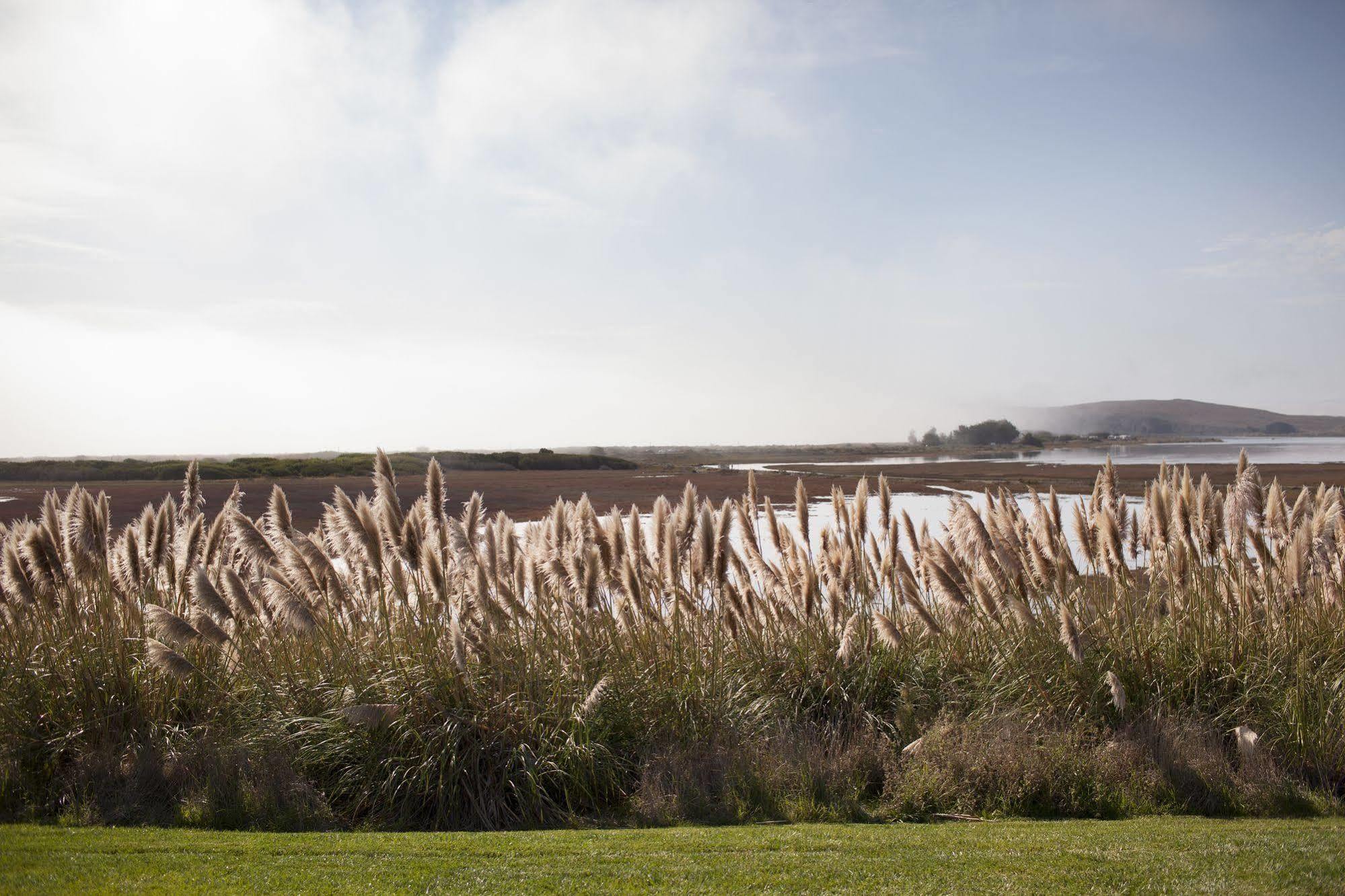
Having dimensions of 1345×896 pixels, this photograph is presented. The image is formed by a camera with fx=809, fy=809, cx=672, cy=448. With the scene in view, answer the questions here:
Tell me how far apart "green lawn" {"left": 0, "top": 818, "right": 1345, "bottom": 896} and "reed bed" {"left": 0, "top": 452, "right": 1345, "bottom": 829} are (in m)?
0.46

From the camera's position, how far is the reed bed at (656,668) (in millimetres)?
4574

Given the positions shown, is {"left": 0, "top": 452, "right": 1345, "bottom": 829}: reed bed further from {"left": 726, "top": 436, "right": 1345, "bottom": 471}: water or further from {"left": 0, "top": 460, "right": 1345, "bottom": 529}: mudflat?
{"left": 726, "top": 436, "right": 1345, "bottom": 471}: water

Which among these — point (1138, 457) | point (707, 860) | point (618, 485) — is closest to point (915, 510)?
point (618, 485)

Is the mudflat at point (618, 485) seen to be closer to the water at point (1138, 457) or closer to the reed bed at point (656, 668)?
the water at point (1138, 457)

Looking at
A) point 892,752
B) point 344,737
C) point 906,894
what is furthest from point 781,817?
point 344,737

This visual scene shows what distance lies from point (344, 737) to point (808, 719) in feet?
9.52

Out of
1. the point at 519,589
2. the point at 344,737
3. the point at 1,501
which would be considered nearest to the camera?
the point at 344,737

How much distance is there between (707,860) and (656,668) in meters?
1.84

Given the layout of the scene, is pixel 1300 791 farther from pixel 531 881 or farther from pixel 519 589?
pixel 519 589

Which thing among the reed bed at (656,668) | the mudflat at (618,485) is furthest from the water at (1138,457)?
the reed bed at (656,668)

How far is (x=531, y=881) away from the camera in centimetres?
343

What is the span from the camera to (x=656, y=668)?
5.40 meters

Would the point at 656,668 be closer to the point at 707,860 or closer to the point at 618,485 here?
the point at 707,860

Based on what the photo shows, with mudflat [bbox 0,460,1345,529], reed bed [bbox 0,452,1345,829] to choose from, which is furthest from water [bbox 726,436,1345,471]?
reed bed [bbox 0,452,1345,829]
